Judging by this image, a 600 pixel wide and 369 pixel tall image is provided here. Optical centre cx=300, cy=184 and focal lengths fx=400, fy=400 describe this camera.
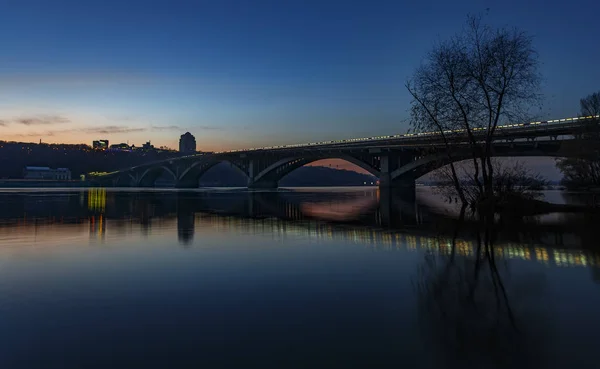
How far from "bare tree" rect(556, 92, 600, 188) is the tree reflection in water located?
4141cm

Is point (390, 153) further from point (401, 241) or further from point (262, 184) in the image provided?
point (401, 241)

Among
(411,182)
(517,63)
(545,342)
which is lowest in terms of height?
(545,342)

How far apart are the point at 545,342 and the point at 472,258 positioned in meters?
5.75

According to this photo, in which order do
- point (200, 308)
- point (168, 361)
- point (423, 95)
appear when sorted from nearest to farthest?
1. point (168, 361)
2. point (200, 308)
3. point (423, 95)

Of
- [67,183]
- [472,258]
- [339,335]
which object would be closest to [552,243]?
[472,258]

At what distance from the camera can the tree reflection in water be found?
4.44m

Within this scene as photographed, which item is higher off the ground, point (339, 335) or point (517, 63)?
point (517, 63)

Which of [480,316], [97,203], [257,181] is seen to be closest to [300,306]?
[480,316]

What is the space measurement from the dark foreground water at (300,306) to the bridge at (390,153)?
70.0 feet

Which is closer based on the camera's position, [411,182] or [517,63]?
[517,63]

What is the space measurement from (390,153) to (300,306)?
75.9 m

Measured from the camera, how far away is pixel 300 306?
632 centimetres

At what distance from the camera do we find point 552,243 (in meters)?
13.0

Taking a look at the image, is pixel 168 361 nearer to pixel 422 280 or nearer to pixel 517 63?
pixel 422 280
